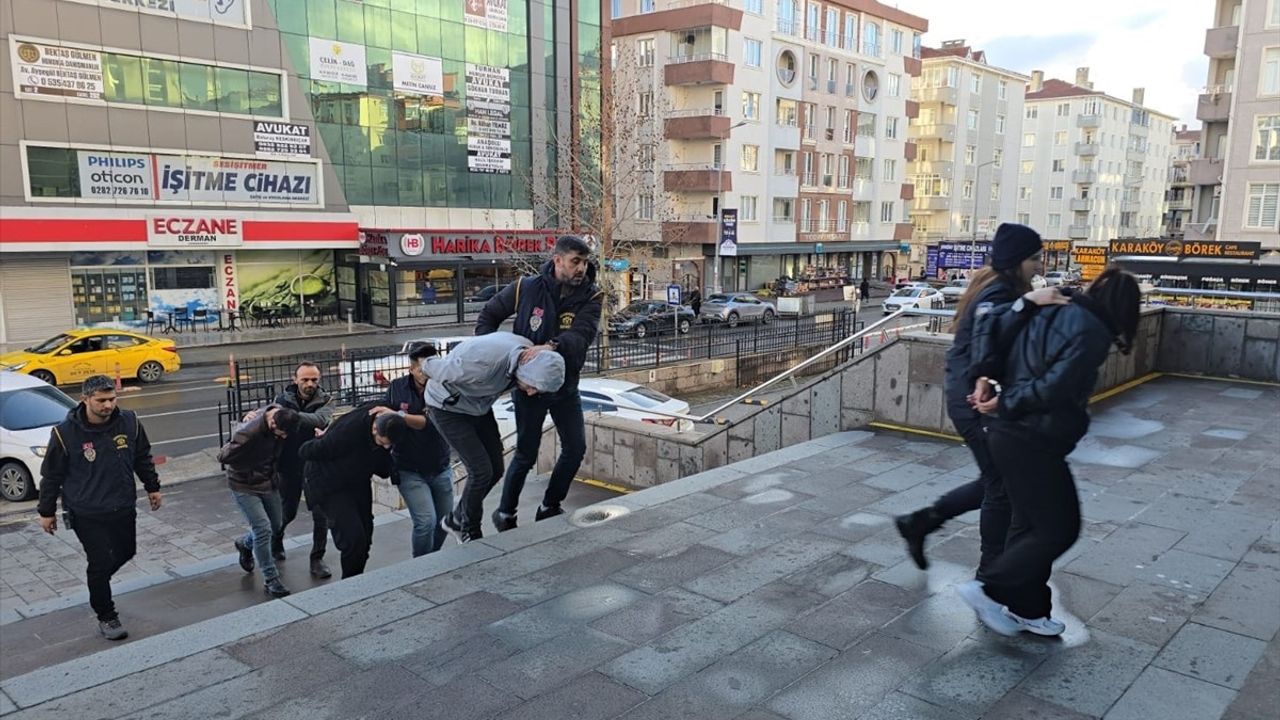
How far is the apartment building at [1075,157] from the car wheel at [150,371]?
76.4m

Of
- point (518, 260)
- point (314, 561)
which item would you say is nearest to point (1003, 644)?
point (314, 561)

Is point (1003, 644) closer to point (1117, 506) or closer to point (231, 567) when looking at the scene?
point (1117, 506)

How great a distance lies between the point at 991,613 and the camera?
400 centimetres

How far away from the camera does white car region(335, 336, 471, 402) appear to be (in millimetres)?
16734

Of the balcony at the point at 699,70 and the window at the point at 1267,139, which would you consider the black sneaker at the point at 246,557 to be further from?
the balcony at the point at 699,70

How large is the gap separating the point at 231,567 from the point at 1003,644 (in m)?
7.13

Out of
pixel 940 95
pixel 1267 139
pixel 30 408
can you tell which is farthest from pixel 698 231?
pixel 30 408

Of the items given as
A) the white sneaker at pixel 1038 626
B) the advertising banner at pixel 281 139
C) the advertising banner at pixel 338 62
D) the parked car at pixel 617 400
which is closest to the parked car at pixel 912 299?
the parked car at pixel 617 400

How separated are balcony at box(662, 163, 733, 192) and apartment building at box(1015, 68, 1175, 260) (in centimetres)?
4477

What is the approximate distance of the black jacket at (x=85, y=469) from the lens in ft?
19.7

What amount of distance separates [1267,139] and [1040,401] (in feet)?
137

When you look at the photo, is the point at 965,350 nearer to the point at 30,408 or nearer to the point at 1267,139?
the point at 30,408

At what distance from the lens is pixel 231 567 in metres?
8.30

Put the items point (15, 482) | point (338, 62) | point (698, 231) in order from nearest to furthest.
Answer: point (15, 482)
point (338, 62)
point (698, 231)
